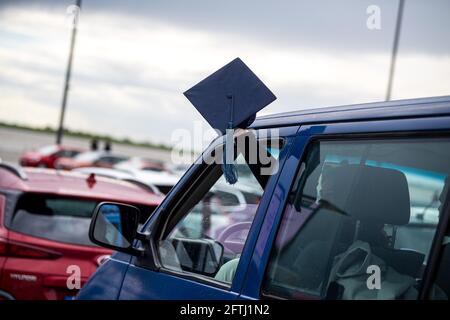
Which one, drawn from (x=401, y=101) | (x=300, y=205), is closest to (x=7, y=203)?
(x=300, y=205)

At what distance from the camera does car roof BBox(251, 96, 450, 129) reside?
1866mm

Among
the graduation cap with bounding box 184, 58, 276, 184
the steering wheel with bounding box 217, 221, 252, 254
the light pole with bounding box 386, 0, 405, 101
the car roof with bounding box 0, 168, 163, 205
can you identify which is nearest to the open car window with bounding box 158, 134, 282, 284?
the steering wheel with bounding box 217, 221, 252, 254

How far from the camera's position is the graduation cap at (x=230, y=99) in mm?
2420

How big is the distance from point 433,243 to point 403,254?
34cm

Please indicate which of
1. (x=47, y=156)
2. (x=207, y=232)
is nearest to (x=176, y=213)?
(x=207, y=232)

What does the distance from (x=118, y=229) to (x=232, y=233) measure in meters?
0.55

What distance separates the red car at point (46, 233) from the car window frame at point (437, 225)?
264 cm

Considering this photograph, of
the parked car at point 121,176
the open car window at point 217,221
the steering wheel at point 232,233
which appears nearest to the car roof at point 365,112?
the open car window at point 217,221

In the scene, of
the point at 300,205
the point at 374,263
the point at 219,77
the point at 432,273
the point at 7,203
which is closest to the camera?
the point at 432,273

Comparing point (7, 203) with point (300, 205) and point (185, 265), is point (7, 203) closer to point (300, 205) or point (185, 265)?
point (185, 265)

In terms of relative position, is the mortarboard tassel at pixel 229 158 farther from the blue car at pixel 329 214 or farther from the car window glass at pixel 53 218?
the car window glass at pixel 53 218

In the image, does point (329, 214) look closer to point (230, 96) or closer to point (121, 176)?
point (230, 96)

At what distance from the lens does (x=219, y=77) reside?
247 cm

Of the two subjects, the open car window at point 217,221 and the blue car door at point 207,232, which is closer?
the blue car door at point 207,232
